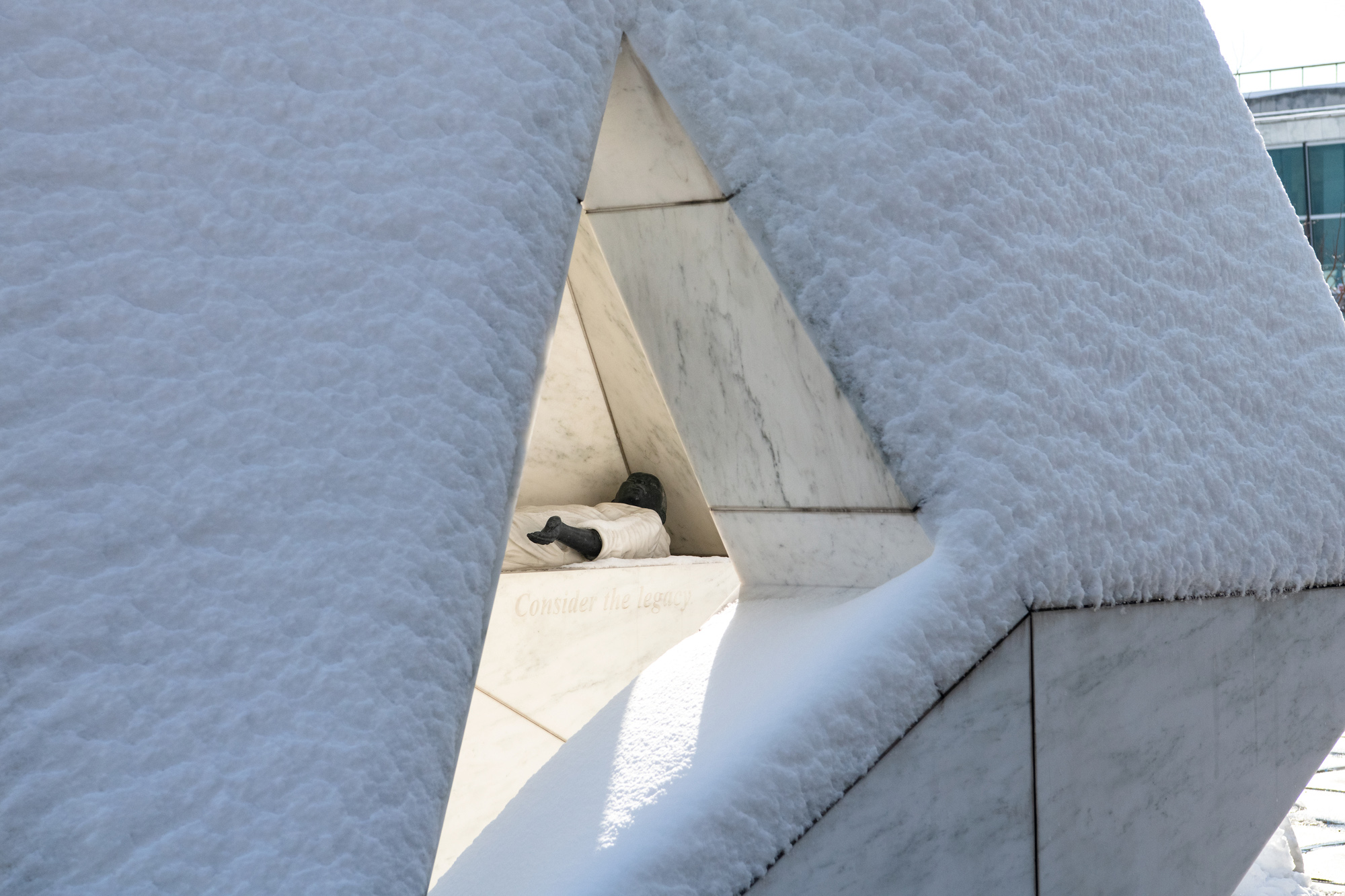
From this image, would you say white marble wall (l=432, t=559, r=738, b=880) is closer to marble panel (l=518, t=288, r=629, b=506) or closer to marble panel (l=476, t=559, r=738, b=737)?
marble panel (l=476, t=559, r=738, b=737)

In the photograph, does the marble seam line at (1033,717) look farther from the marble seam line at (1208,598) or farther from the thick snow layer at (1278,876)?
the thick snow layer at (1278,876)

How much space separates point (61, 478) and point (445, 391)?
1.77 feet

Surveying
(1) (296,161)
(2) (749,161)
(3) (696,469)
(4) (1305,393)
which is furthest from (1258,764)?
(1) (296,161)

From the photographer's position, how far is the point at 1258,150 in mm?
3203

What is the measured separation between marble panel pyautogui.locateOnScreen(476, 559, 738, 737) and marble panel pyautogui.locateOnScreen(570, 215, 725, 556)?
0.83 m

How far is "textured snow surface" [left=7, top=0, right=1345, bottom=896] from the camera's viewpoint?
1542 mm

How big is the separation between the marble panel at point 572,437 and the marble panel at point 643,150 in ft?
13.6

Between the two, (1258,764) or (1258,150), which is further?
(1258,150)

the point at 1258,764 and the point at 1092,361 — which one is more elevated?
the point at 1092,361

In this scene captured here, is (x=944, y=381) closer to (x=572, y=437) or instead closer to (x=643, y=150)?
(x=643, y=150)

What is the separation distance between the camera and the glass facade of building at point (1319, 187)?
1800 cm

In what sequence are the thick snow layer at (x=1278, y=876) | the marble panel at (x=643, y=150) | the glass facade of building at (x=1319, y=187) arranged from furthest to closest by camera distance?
1. the glass facade of building at (x=1319, y=187)
2. the thick snow layer at (x=1278, y=876)
3. the marble panel at (x=643, y=150)

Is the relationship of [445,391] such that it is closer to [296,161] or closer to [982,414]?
[296,161]

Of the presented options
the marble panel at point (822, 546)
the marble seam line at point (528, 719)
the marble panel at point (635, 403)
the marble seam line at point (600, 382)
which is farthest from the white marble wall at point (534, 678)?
the marble panel at point (822, 546)
